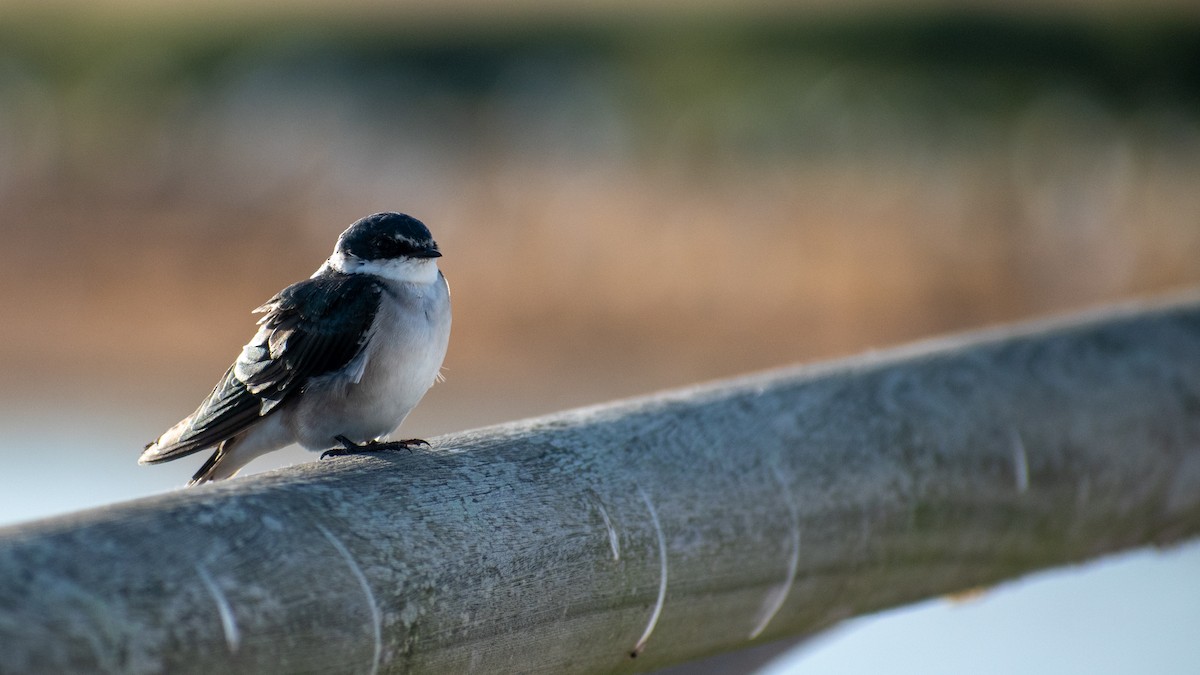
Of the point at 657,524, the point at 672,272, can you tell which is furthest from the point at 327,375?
the point at 672,272

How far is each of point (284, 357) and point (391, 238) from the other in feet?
1.10

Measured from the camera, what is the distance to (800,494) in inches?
92.6

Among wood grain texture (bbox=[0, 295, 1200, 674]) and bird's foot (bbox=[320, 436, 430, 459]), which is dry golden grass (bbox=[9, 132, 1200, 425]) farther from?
bird's foot (bbox=[320, 436, 430, 459])

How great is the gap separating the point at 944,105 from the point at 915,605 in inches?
403

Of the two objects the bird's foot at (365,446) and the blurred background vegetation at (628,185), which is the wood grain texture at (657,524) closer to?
the bird's foot at (365,446)

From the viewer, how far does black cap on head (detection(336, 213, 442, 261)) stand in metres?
2.73

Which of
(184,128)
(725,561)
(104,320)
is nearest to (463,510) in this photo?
Answer: (725,561)

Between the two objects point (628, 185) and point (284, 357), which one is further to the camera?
point (628, 185)

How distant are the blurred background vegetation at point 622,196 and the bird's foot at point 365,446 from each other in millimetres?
8080

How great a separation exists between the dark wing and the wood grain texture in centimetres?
53

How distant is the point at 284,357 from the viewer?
8.46 ft

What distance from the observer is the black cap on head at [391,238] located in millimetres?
2732

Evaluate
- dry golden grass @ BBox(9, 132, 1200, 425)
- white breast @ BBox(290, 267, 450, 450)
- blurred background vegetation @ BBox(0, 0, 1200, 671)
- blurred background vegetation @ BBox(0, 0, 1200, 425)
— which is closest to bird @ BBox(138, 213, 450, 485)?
white breast @ BBox(290, 267, 450, 450)

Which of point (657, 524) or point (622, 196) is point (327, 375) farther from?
point (622, 196)
